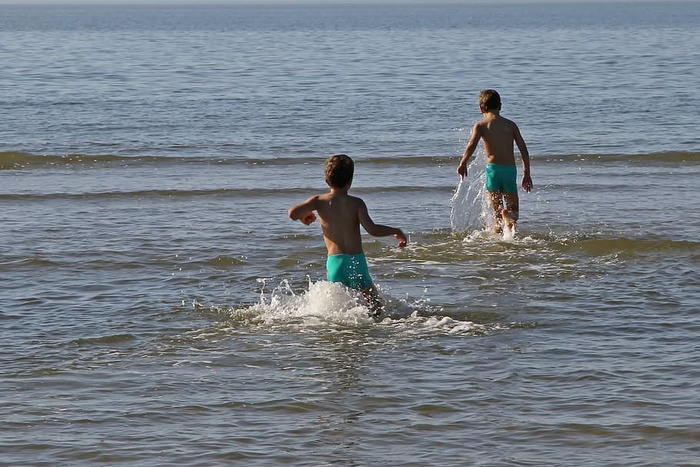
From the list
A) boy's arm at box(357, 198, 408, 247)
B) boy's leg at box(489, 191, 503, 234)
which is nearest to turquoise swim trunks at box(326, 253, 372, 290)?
boy's arm at box(357, 198, 408, 247)

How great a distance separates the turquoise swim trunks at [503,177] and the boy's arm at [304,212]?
12.3 ft

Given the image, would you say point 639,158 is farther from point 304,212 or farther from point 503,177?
point 304,212

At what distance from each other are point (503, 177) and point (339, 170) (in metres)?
3.83

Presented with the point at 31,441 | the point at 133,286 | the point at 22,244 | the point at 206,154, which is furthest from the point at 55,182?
the point at 31,441

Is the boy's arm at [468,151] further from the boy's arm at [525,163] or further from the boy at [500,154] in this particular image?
the boy's arm at [525,163]

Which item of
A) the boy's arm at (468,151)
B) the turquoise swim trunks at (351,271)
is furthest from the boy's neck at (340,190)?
the boy's arm at (468,151)

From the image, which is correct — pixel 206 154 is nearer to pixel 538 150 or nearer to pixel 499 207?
pixel 538 150

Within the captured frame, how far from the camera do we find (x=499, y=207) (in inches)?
480

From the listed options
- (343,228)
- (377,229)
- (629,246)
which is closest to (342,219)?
(343,228)

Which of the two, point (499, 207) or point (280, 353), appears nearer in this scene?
point (280, 353)

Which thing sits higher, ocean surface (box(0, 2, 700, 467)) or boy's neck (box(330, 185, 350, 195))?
boy's neck (box(330, 185, 350, 195))

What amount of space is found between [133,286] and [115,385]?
2.93m

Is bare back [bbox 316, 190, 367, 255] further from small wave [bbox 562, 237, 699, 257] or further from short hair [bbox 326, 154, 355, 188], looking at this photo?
small wave [bbox 562, 237, 699, 257]

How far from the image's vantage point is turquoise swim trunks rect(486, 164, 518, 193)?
12.0m
